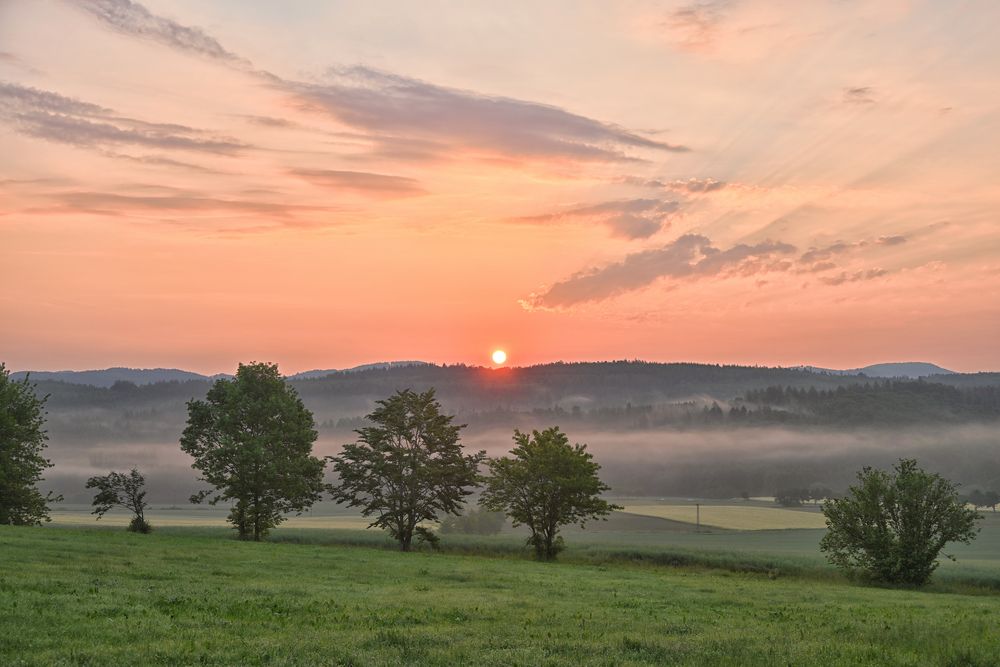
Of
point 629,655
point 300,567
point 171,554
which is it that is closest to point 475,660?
point 629,655

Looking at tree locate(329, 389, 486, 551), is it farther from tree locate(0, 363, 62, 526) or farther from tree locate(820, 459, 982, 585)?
tree locate(820, 459, 982, 585)

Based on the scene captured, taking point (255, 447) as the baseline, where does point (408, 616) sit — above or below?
below

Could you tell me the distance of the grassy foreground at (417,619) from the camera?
22.0m

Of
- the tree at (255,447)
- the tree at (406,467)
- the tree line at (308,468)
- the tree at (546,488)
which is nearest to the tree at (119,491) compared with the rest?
the tree line at (308,468)

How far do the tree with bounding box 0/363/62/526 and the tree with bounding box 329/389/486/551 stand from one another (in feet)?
86.9

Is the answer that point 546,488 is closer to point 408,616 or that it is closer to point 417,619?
point 408,616

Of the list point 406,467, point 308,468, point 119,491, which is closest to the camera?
point 119,491

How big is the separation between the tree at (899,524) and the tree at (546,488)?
2249 centimetres

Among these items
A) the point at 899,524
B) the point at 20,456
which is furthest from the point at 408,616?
the point at 20,456

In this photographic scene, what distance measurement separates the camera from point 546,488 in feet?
270

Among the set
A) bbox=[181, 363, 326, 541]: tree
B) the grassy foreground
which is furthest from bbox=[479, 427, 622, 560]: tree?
the grassy foreground

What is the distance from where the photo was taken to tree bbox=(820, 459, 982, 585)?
213ft

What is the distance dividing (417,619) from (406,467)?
54968 millimetres

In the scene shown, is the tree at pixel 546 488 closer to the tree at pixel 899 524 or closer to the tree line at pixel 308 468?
the tree line at pixel 308 468
